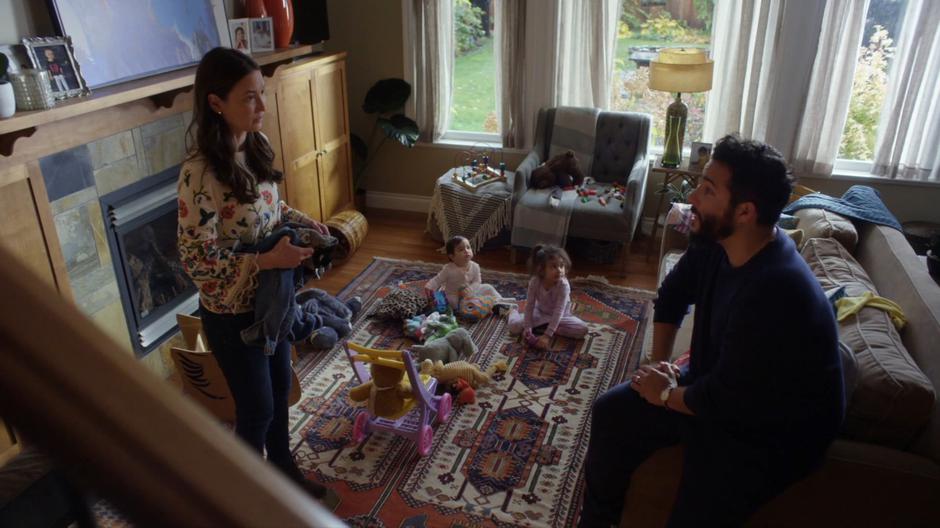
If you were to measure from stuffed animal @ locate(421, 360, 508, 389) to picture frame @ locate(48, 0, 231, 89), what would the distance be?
1.89 m

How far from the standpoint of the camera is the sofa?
1.79 metres

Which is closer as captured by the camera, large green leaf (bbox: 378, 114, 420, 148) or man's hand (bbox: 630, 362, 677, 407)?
man's hand (bbox: 630, 362, 677, 407)

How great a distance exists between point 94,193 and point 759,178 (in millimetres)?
2577

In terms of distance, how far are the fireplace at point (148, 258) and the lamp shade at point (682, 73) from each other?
280cm

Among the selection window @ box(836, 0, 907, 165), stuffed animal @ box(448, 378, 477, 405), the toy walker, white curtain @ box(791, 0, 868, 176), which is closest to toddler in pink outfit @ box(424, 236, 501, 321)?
stuffed animal @ box(448, 378, 477, 405)

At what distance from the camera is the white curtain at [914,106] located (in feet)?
13.6

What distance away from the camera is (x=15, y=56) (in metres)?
2.63

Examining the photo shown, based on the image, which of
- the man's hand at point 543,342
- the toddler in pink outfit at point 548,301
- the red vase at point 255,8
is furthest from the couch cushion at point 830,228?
the red vase at point 255,8

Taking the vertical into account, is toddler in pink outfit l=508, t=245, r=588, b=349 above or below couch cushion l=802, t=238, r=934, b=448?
below

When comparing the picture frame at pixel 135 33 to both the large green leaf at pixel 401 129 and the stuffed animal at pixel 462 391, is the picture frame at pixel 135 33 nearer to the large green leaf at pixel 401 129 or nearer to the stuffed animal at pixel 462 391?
the large green leaf at pixel 401 129

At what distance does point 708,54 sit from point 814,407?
3.51 metres

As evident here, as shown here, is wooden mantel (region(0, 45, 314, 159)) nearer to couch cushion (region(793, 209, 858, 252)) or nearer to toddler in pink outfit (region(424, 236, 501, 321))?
toddler in pink outfit (region(424, 236, 501, 321))

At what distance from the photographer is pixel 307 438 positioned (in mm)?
2865

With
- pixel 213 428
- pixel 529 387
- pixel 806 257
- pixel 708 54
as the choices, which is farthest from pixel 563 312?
pixel 213 428
